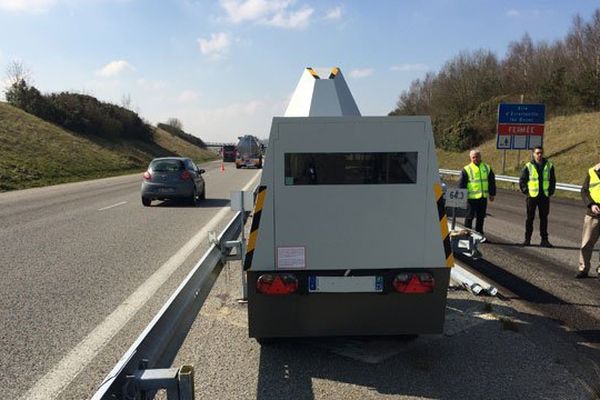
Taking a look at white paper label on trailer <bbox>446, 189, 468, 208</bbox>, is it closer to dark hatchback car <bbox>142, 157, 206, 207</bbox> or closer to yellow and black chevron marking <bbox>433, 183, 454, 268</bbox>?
yellow and black chevron marking <bbox>433, 183, 454, 268</bbox>

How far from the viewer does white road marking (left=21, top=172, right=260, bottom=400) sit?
3881 millimetres

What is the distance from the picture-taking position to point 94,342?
15.7ft

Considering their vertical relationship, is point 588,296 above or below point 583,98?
below

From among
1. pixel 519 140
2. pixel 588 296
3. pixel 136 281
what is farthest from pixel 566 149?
pixel 136 281

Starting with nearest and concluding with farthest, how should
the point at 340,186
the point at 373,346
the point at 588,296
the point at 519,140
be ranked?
the point at 340,186
the point at 373,346
the point at 588,296
the point at 519,140

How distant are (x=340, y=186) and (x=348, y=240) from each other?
442 millimetres

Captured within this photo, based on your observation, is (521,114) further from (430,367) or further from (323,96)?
(430,367)

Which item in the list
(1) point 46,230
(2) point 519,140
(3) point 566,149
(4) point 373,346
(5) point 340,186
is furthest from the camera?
(3) point 566,149

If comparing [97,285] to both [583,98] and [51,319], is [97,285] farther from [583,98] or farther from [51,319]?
[583,98]

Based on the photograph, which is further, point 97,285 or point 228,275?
point 228,275

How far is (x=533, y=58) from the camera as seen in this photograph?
61.1 m

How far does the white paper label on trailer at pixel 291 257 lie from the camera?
416cm

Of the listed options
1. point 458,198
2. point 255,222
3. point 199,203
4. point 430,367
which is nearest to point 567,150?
point 199,203

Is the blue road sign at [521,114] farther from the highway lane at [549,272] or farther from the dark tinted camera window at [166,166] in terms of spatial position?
the dark tinted camera window at [166,166]
